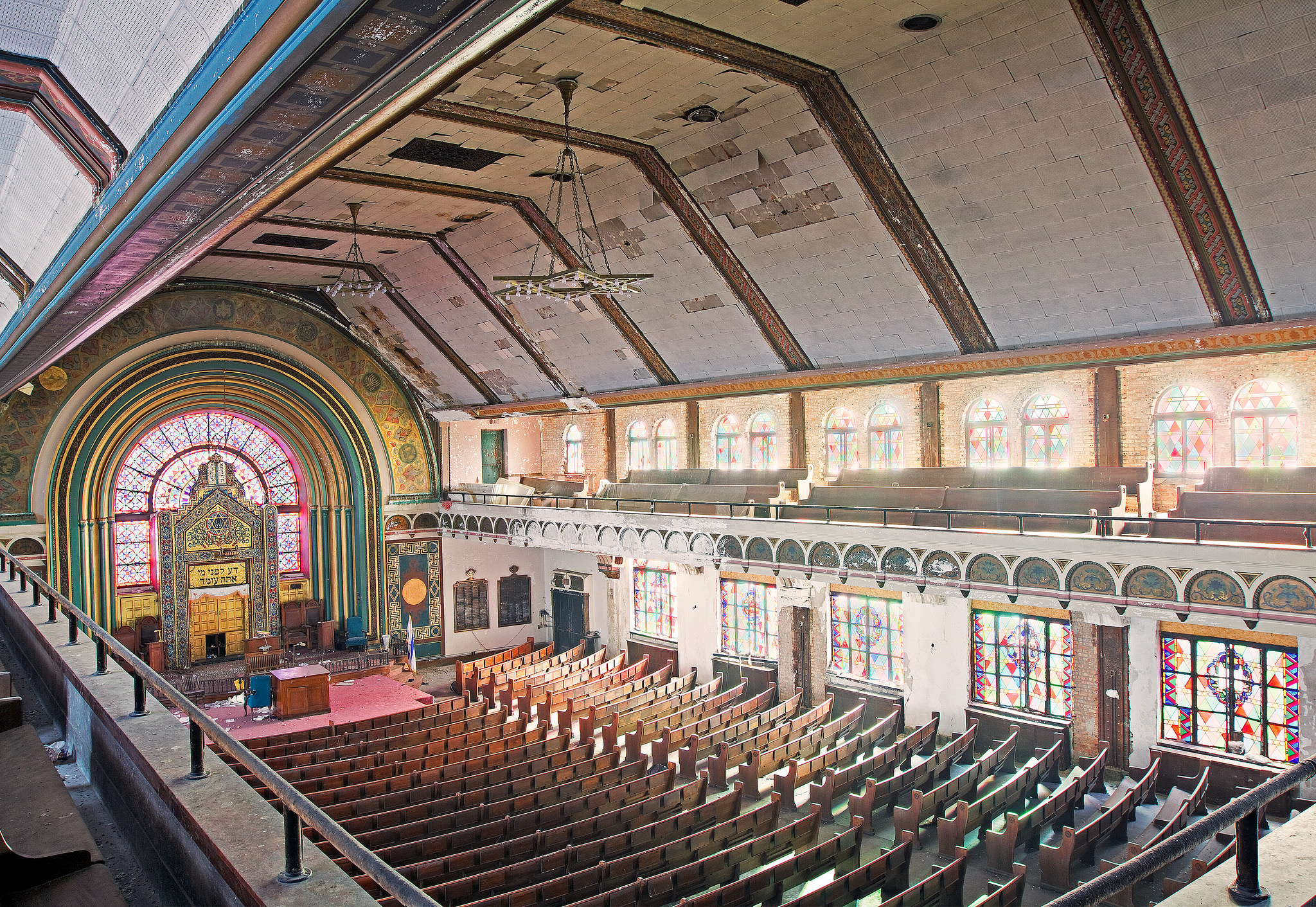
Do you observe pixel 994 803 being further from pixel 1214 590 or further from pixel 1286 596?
pixel 1286 596

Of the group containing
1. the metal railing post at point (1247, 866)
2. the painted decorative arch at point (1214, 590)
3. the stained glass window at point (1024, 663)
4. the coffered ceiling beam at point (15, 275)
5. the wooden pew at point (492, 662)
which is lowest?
the wooden pew at point (492, 662)

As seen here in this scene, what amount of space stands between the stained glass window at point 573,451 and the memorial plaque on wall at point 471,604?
3.86 m

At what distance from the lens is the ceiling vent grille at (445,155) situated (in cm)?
1277

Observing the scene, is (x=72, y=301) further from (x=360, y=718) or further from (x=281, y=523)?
(x=281, y=523)

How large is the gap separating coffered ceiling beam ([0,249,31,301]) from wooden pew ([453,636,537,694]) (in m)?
12.3

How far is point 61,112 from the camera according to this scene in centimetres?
375

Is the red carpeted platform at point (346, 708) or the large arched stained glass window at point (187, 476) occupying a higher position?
the large arched stained glass window at point (187, 476)

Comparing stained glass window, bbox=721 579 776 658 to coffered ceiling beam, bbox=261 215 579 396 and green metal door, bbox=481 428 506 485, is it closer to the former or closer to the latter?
coffered ceiling beam, bbox=261 215 579 396

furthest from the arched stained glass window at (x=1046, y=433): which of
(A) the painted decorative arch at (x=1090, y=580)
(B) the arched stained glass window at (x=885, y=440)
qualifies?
(A) the painted decorative arch at (x=1090, y=580)

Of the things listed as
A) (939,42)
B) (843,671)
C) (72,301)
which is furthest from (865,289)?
(72,301)

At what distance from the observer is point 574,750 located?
13273 millimetres

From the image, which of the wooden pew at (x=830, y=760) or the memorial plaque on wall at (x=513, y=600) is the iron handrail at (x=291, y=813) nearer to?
the wooden pew at (x=830, y=760)

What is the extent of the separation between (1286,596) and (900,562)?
4640 mm

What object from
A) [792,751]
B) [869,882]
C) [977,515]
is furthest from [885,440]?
[869,882]
